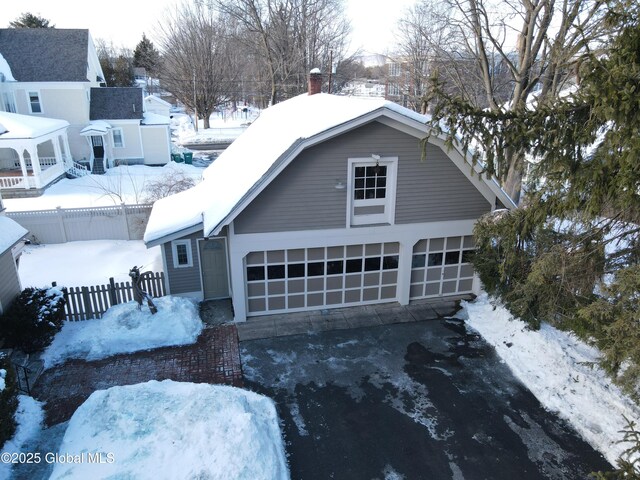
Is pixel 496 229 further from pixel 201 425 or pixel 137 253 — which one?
pixel 137 253

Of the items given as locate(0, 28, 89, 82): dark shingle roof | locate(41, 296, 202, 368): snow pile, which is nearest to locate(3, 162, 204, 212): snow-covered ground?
locate(0, 28, 89, 82): dark shingle roof

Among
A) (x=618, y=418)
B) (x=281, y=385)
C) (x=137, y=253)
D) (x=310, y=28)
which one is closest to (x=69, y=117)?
(x=137, y=253)

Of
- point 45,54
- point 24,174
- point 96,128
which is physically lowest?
point 24,174

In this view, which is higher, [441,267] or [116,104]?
[116,104]

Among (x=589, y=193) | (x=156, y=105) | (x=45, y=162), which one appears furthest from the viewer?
(x=156, y=105)

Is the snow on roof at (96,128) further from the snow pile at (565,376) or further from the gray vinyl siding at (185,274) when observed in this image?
the snow pile at (565,376)

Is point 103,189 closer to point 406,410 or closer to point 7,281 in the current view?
point 7,281

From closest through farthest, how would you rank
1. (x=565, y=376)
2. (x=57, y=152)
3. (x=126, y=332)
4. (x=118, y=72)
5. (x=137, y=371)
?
(x=565, y=376), (x=137, y=371), (x=126, y=332), (x=57, y=152), (x=118, y=72)

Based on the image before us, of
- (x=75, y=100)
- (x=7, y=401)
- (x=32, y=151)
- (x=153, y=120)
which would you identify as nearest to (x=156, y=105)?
(x=153, y=120)

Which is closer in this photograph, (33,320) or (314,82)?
(33,320)
